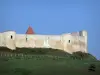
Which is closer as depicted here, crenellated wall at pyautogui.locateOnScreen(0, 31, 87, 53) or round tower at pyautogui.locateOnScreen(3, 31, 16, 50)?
round tower at pyautogui.locateOnScreen(3, 31, 16, 50)

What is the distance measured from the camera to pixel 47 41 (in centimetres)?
4484

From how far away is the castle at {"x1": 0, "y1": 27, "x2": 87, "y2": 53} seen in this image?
4166 cm

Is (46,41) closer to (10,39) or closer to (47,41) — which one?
(47,41)

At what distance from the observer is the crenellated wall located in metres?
41.7

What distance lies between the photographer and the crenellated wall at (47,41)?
41.7 metres

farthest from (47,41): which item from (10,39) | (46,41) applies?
(10,39)

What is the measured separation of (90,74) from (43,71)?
2906mm

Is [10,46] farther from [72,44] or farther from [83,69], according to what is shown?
[83,69]

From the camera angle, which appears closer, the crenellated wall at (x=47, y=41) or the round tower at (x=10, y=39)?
the round tower at (x=10, y=39)

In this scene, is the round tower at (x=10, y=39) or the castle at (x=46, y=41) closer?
the round tower at (x=10, y=39)

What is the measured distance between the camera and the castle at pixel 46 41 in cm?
4166

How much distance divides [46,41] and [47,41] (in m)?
0.17

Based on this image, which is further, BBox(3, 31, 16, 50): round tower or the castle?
the castle

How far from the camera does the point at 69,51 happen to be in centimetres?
4669
